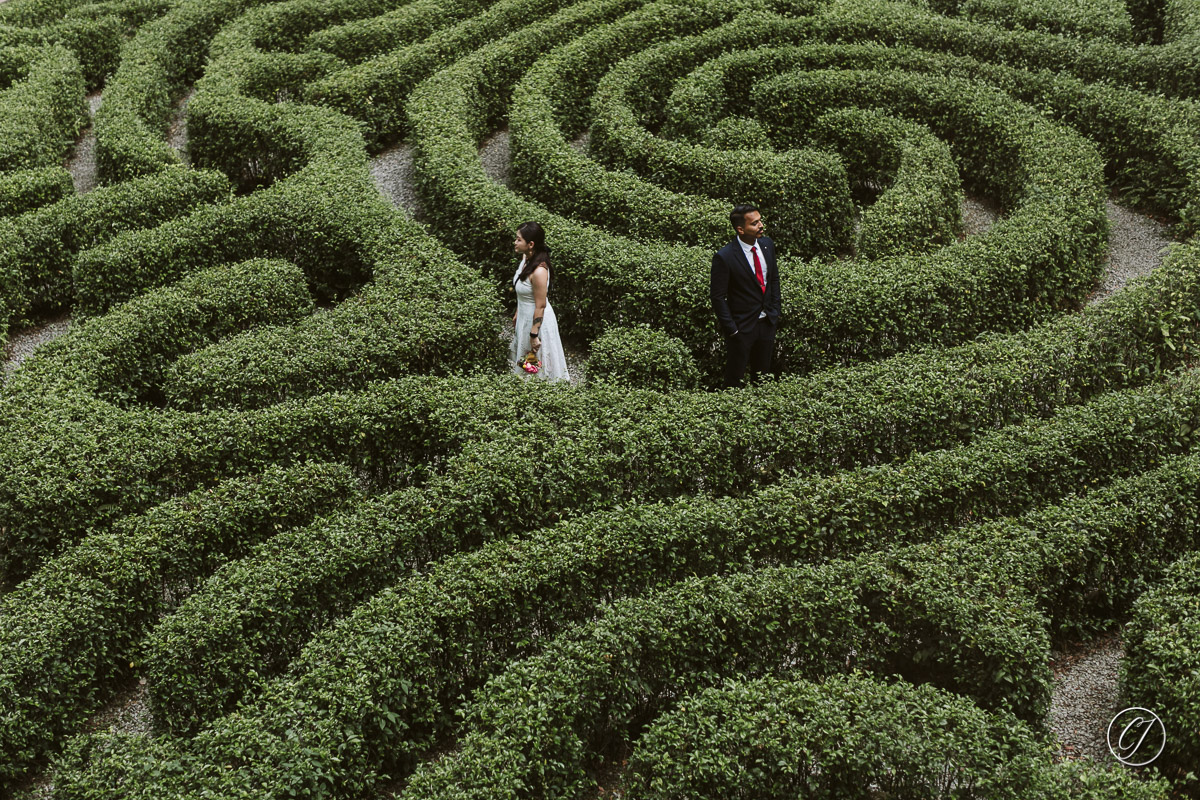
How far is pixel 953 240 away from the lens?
19.2 metres

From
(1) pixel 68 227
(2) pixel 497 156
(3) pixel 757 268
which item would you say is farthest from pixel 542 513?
(2) pixel 497 156

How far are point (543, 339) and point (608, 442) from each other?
2.34 metres

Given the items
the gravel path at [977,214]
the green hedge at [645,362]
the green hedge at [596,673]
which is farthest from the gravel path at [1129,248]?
the green hedge at [596,673]

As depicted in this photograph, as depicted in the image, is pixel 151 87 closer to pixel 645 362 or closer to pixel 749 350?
pixel 645 362

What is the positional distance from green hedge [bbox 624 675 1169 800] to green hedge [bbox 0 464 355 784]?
5481 mm

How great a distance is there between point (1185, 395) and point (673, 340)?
6687 millimetres

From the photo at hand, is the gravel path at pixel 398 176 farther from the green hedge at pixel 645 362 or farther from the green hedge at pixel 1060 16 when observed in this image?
the green hedge at pixel 1060 16

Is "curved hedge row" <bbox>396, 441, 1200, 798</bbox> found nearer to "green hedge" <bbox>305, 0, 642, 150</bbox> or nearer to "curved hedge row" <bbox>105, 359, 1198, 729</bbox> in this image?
"curved hedge row" <bbox>105, 359, 1198, 729</bbox>

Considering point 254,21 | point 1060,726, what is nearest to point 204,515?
point 1060,726

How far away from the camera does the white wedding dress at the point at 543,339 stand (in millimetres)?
15711

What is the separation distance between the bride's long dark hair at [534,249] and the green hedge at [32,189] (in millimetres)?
10311

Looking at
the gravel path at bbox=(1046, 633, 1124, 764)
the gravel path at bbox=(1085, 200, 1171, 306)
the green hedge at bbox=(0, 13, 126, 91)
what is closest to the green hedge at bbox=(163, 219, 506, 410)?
the gravel path at bbox=(1046, 633, 1124, 764)

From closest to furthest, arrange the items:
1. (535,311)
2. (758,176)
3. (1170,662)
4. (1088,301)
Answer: (1170,662), (535,311), (1088,301), (758,176)

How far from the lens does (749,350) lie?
15781 millimetres
